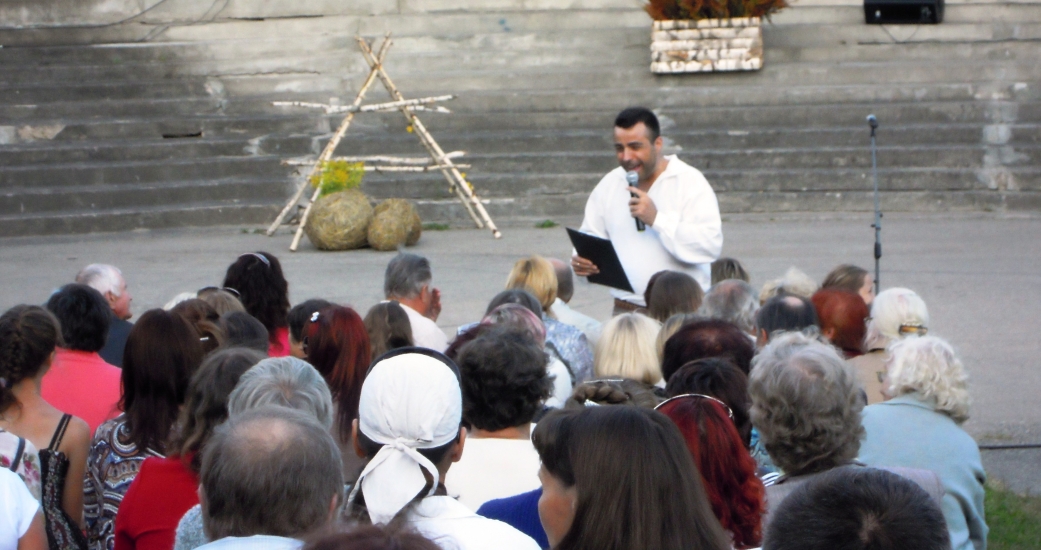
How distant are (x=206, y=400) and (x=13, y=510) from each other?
56cm

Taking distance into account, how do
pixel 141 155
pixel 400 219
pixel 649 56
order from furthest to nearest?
1. pixel 649 56
2. pixel 141 155
3. pixel 400 219

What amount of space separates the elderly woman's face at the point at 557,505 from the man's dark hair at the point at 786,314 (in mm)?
2595

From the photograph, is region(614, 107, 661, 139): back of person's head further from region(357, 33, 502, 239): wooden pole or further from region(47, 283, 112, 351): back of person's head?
region(357, 33, 502, 239): wooden pole

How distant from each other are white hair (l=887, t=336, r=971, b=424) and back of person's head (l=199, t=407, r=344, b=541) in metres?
2.08

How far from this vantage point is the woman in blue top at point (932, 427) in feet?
12.0

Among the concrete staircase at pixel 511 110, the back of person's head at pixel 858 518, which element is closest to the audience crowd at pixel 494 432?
the back of person's head at pixel 858 518

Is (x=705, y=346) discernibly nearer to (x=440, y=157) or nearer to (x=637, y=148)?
(x=637, y=148)

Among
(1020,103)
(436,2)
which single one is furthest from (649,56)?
(1020,103)

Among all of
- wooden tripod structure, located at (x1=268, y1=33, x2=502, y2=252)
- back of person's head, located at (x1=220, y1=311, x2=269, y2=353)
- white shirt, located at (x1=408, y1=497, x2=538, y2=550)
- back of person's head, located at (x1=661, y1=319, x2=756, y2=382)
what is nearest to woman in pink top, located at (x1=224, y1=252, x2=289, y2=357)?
back of person's head, located at (x1=220, y1=311, x2=269, y2=353)

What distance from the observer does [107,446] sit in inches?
140

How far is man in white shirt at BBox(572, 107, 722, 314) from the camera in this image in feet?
20.1

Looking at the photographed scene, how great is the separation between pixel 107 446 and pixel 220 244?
33.1 ft

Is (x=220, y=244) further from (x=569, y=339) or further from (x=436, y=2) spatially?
(x=569, y=339)

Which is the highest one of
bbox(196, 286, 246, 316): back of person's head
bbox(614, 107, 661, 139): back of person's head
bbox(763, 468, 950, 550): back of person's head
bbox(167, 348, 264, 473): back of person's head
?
bbox(614, 107, 661, 139): back of person's head
